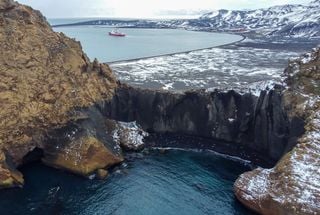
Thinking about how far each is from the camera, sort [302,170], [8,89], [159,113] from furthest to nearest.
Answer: [159,113] < [8,89] < [302,170]

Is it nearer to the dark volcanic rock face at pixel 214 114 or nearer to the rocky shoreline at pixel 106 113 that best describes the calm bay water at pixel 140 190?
the rocky shoreline at pixel 106 113

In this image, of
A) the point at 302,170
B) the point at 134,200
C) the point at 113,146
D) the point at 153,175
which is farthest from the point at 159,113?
the point at 302,170

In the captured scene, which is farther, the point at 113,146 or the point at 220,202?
the point at 113,146

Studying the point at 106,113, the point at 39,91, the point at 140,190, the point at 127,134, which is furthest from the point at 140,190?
the point at 39,91

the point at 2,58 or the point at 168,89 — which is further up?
the point at 2,58

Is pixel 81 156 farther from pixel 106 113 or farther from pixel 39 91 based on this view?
pixel 106 113

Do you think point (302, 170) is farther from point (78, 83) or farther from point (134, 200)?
point (78, 83)
